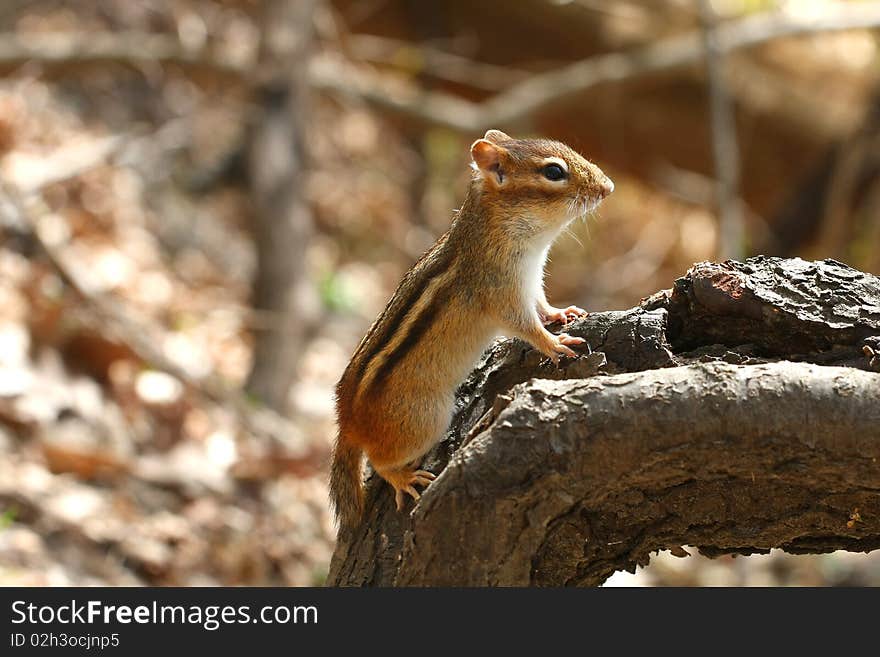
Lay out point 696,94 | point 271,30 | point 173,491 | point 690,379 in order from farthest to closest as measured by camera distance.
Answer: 1. point 696,94
2. point 271,30
3. point 173,491
4. point 690,379

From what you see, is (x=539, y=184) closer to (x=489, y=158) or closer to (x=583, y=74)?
(x=489, y=158)

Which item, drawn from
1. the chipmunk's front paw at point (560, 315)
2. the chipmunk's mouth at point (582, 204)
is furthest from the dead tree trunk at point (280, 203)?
the chipmunk's front paw at point (560, 315)

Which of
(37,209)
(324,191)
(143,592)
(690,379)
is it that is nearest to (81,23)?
(324,191)

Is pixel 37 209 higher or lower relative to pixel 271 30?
lower

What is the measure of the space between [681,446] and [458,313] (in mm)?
1265

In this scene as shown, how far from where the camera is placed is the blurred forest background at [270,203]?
6.16 m

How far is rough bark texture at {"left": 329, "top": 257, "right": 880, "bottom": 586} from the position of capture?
2420mm

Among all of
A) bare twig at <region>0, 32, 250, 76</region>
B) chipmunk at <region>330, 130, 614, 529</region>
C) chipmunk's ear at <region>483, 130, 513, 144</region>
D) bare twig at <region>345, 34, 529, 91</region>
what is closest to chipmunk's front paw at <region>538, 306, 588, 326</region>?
chipmunk at <region>330, 130, 614, 529</region>

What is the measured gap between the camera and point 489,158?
4047 millimetres

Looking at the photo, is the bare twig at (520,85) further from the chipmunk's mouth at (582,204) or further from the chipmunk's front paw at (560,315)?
the chipmunk's front paw at (560,315)

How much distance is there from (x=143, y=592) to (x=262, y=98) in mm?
5237

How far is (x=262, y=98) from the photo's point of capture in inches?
301

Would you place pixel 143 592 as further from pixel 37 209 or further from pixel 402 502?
pixel 37 209

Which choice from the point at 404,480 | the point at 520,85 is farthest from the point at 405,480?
the point at 520,85
